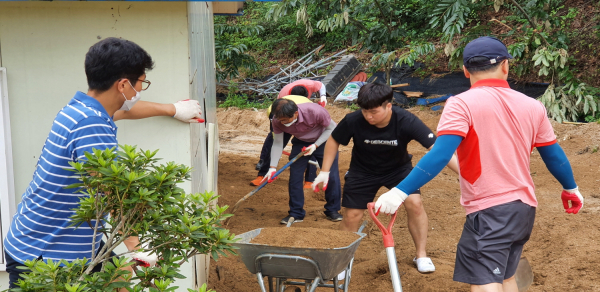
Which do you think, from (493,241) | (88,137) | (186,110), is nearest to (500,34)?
(493,241)

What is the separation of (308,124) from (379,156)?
5.11ft

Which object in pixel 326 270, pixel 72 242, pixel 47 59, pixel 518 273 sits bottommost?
pixel 518 273

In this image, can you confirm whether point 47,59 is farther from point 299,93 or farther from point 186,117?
point 299,93

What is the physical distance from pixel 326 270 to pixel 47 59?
187 centimetres

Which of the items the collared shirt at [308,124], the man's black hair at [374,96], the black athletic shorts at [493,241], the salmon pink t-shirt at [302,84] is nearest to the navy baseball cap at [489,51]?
the black athletic shorts at [493,241]

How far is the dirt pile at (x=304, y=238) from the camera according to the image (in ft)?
9.21

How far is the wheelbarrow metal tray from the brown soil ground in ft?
3.87

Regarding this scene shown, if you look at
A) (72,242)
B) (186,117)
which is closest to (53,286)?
(72,242)

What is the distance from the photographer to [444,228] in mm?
5043

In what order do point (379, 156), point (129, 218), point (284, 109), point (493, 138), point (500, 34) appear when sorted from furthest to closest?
1. point (500, 34)
2. point (284, 109)
3. point (379, 156)
4. point (493, 138)
5. point (129, 218)

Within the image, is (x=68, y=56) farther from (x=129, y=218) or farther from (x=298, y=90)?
(x=298, y=90)

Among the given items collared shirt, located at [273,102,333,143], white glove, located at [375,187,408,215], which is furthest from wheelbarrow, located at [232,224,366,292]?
collared shirt, located at [273,102,333,143]

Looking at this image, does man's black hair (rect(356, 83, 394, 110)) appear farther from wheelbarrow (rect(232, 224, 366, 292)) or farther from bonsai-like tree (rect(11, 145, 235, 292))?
bonsai-like tree (rect(11, 145, 235, 292))

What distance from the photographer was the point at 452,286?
12.0ft
